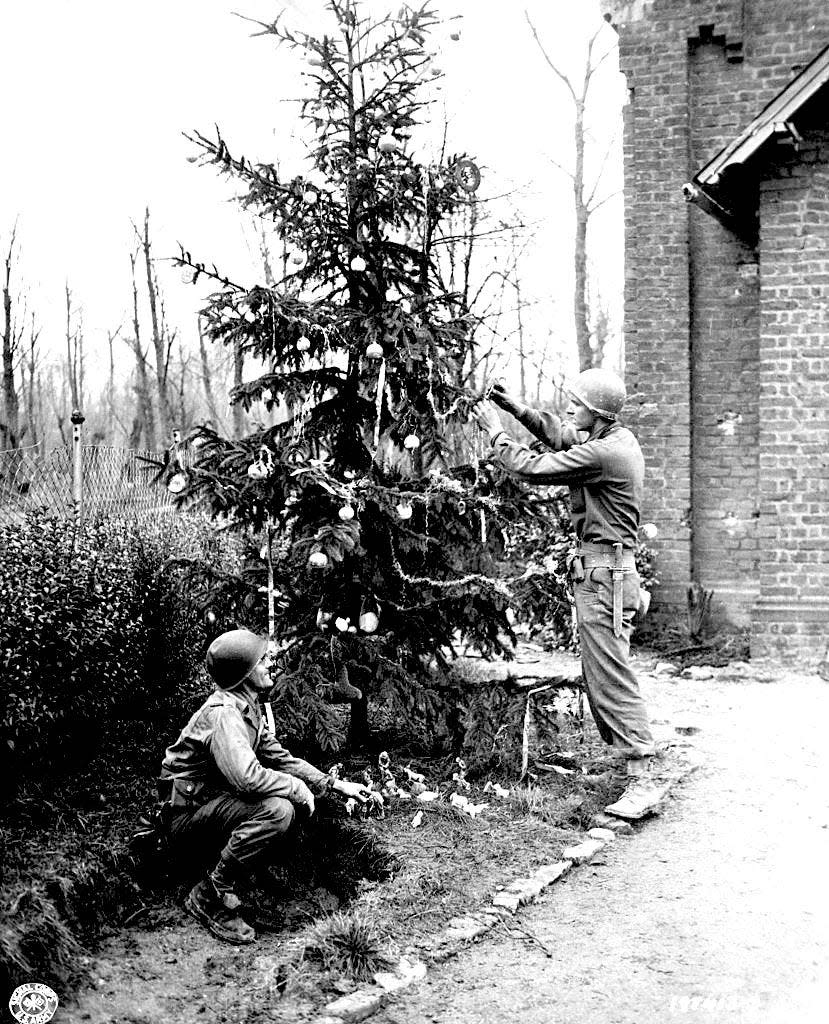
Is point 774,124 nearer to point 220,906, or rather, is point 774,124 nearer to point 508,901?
point 508,901

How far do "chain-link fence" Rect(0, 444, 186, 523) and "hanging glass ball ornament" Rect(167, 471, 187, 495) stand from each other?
1.70 meters

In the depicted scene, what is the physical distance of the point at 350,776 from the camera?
6.12 m

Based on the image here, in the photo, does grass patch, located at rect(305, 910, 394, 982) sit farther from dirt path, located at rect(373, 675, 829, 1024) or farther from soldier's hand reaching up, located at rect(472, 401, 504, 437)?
soldier's hand reaching up, located at rect(472, 401, 504, 437)

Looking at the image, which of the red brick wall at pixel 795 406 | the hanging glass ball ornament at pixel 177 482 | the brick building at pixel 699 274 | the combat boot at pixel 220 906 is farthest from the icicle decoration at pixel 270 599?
the brick building at pixel 699 274

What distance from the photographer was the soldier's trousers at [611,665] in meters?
6.23

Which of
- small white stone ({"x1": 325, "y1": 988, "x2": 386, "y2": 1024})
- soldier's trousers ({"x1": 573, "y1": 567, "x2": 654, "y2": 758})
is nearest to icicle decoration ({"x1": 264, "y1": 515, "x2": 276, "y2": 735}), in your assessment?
soldier's trousers ({"x1": 573, "y1": 567, "x2": 654, "y2": 758})

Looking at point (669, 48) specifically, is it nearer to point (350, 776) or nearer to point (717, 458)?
point (717, 458)

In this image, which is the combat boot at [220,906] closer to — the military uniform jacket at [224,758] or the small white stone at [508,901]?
the military uniform jacket at [224,758]

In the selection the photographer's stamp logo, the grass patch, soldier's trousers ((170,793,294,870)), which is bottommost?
the grass patch

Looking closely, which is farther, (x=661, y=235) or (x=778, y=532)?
(x=661, y=235)

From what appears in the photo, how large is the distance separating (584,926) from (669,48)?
10.4 m

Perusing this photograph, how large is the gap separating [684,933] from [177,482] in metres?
3.43

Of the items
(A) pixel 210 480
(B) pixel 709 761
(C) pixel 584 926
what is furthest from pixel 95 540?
(B) pixel 709 761

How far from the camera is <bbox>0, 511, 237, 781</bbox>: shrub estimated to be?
5.54m
